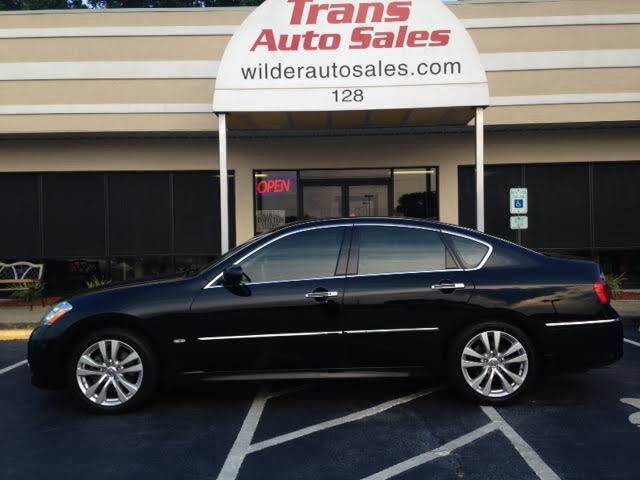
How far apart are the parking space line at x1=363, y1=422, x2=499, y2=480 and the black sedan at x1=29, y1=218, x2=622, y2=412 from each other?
0.56m

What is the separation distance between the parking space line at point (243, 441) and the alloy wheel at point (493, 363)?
1.76 m

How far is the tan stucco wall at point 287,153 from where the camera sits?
1166 centimetres

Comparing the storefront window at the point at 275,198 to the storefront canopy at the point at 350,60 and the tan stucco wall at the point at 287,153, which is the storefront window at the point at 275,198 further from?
the storefront canopy at the point at 350,60

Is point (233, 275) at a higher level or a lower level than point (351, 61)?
lower

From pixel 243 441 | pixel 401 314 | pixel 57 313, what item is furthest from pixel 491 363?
pixel 57 313

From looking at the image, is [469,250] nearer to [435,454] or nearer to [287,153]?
[435,454]

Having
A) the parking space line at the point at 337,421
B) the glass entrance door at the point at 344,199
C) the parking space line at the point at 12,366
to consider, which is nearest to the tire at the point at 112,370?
the parking space line at the point at 337,421

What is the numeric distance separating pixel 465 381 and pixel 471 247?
114 cm

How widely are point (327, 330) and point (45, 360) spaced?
7.71 feet

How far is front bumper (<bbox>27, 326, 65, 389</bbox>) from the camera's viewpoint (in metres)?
4.93

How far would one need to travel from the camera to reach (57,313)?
A: 5.00 metres

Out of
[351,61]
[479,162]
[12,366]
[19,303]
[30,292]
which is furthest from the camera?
[19,303]

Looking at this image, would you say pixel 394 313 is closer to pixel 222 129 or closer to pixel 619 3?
pixel 222 129

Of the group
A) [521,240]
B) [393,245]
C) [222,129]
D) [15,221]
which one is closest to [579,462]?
[393,245]
